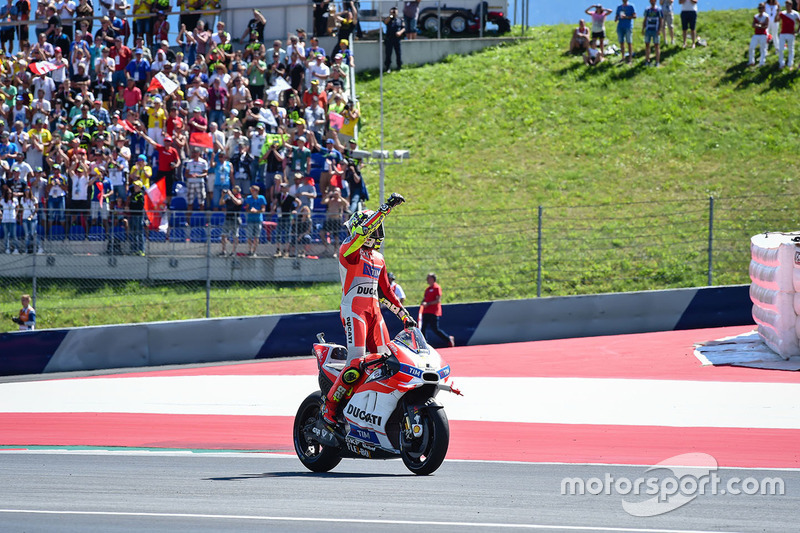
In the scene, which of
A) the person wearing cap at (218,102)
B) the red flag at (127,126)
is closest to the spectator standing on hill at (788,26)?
the person wearing cap at (218,102)

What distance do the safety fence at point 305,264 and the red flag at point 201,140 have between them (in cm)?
289

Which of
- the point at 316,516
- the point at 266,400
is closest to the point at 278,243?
the point at 266,400

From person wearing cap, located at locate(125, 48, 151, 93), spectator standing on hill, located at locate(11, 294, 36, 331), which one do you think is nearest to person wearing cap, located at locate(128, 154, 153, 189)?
person wearing cap, located at locate(125, 48, 151, 93)

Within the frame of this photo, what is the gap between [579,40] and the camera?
29812 mm

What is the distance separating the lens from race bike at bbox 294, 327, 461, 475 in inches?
287

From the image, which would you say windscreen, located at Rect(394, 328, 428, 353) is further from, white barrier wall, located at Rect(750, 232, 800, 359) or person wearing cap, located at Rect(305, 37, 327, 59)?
person wearing cap, located at Rect(305, 37, 327, 59)

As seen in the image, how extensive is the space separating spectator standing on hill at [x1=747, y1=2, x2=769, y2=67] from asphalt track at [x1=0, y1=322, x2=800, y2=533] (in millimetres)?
13111

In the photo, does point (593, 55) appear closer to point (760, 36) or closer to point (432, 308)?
point (760, 36)

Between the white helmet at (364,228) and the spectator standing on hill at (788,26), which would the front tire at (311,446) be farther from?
the spectator standing on hill at (788,26)

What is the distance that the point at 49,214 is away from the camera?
16.9m

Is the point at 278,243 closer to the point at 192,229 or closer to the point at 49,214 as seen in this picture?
the point at 192,229

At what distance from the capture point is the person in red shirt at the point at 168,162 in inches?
761

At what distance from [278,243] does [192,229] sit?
1.48m

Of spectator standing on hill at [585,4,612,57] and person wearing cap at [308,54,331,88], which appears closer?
person wearing cap at [308,54,331,88]
